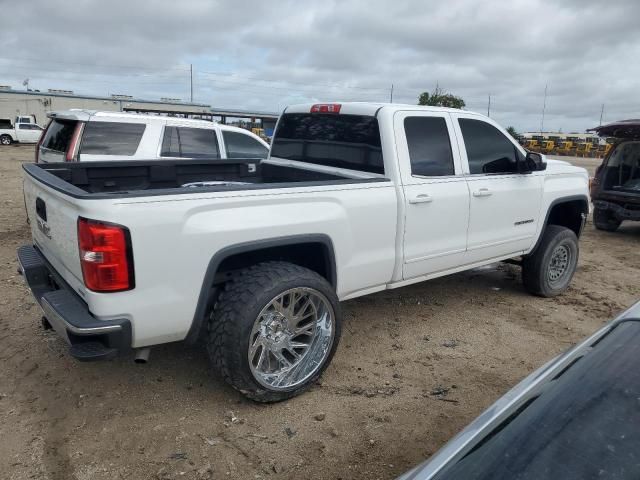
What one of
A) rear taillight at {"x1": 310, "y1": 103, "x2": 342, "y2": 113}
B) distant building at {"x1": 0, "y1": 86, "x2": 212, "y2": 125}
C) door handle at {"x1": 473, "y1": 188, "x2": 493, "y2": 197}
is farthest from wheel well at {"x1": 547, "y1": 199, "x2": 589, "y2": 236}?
distant building at {"x1": 0, "y1": 86, "x2": 212, "y2": 125}

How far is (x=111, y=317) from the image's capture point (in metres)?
2.67

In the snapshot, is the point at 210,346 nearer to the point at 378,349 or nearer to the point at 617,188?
the point at 378,349

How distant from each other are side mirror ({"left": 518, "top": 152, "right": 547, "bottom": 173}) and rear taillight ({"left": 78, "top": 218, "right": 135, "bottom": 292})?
362 centimetres

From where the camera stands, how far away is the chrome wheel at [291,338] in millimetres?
3213

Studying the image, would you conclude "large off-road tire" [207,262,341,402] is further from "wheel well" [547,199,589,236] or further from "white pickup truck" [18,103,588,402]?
"wheel well" [547,199,589,236]

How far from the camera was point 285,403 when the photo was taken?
3.34 metres

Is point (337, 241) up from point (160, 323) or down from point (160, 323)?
up

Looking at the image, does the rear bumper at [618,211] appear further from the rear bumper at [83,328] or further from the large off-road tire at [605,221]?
the rear bumper at [83,328]

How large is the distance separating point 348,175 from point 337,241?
88cm

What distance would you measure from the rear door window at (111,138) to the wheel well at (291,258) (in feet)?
15.0

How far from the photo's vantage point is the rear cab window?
4.02 m

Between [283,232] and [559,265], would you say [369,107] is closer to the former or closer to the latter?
[283,232]

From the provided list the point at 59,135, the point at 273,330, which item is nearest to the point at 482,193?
the point at 273,330

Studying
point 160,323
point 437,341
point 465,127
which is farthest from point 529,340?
point 160,323
